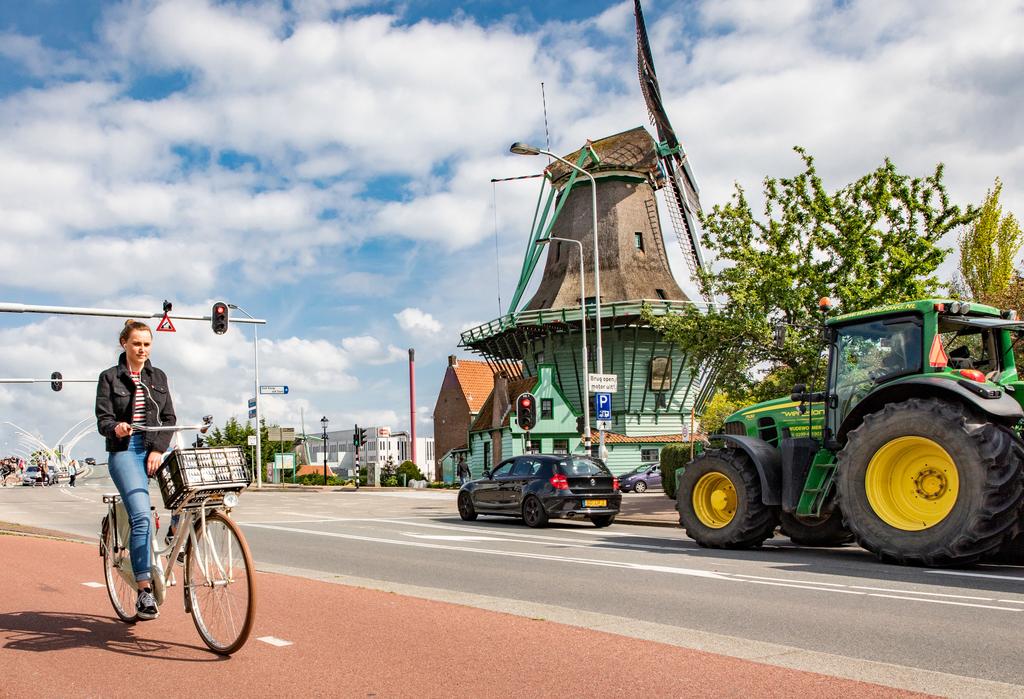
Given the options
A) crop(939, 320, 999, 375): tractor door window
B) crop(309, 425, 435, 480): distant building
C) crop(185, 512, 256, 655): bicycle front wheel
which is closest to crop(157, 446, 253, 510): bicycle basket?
crop(185, 512, 256, 655): bicycle front wheel

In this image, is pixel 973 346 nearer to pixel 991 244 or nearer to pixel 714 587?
pixel 714 587

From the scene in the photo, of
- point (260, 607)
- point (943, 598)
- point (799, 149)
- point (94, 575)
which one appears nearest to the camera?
point (260, 607)

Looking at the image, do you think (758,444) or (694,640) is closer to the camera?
(694,640)

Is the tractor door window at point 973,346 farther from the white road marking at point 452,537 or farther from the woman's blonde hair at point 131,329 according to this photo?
the woman's blonde hair at point 131,329

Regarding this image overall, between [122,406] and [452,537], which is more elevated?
[122,406]

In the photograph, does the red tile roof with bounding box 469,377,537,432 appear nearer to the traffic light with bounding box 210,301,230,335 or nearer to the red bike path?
the traffic light with bounding box 210,301,230,335

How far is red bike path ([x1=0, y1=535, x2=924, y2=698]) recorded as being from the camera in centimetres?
490

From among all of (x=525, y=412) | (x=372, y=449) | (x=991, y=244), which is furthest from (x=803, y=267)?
(x=372, y=449)

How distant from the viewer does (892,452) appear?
1104 centimetres

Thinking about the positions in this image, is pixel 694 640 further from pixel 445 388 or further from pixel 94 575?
pixel 445 388

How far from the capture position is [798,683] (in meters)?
4.93

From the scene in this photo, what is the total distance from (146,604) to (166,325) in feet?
60.3

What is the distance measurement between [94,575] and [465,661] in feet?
18.7

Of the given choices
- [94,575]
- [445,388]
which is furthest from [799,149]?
[445,388]
